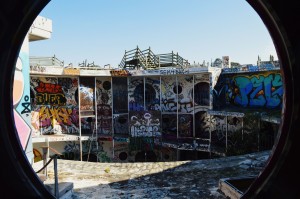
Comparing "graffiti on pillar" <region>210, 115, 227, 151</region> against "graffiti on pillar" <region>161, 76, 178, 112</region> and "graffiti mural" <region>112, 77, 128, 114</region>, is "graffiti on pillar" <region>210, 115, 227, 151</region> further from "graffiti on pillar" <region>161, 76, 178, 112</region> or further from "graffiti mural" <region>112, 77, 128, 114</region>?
"graffiti mural" <region>112, 77, 128, 114</region>

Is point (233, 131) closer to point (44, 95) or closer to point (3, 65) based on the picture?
point (44, 95)

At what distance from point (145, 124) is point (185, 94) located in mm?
3744

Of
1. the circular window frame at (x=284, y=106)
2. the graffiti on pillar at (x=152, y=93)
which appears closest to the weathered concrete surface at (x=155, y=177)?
the circular window frame at (x=284, y=106)

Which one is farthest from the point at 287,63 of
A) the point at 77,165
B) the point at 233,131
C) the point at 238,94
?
the point at 238,94

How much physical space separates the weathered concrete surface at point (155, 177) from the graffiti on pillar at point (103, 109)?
961 centimetres

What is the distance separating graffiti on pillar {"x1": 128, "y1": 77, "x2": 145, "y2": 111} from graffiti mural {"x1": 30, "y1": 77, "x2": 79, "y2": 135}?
4105mm

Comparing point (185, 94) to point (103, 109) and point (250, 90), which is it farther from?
point (103, 109)

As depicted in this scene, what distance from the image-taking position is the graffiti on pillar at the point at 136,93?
840 inches

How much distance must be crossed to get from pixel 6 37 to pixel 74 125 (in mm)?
19688

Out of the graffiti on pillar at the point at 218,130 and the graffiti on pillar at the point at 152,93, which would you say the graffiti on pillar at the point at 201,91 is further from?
→ the graffiti on pillar at the point at 152,93

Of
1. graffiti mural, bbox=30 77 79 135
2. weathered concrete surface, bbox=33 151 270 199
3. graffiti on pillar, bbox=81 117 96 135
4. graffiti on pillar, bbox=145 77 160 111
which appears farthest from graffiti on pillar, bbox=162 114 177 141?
weathered concrete surface, bbox=33 151 270 199

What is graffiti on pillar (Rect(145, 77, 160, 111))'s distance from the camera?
2128 cm

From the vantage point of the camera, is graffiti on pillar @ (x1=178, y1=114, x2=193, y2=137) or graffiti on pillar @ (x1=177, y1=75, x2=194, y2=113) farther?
graffiti on pillar @ (x1=177, y1=75, x2=194, y2=113)

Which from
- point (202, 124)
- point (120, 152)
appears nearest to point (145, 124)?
point (120, 152)
